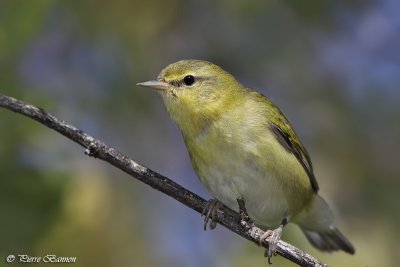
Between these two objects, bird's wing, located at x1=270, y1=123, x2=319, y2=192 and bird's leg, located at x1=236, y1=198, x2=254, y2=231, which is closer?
bird's leg, located at x1=236, y1=198, x2=254, y2=231

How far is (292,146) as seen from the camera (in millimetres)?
4934

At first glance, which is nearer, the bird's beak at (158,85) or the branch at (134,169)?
the branch at (134,169)

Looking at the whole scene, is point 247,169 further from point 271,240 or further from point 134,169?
point 134,169

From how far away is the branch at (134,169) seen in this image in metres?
2.68

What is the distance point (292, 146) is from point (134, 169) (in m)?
2.18

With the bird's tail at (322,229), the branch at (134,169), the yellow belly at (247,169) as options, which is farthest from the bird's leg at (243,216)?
the bird's tail at (322,229)

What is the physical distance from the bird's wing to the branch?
1318 millimetres

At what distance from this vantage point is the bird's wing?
4.76m

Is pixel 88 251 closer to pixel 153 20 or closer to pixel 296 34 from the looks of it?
pixel 153 20

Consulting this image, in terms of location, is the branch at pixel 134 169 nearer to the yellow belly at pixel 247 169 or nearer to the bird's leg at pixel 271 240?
the bird's leg at pixel 271 240

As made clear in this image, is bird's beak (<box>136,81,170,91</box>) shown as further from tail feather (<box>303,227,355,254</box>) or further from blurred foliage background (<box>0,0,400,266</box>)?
tail feather (<box>303,227,355,254</box>)

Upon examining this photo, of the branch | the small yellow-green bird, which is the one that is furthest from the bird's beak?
the branch

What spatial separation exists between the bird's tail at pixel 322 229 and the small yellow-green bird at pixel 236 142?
0.31 metres

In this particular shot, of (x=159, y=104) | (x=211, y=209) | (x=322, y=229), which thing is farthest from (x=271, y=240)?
(x=159, y=104)
